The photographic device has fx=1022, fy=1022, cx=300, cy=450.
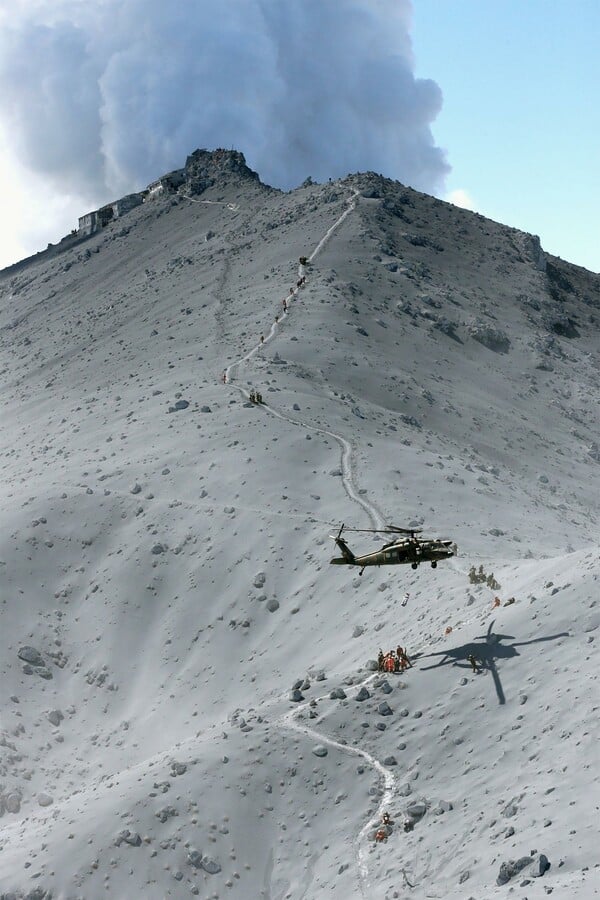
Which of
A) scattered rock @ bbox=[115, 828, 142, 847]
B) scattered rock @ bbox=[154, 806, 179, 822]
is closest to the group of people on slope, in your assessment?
Answer: scattered rock @ bbox=[154, 806, 179, 822]

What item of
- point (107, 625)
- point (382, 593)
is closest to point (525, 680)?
point (382, 593)

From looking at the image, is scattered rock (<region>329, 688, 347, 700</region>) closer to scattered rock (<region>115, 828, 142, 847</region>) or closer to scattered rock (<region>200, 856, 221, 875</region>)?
scattered rock (<region>200, 856, 221, 875</region>)

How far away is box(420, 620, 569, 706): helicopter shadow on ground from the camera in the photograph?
30.2m

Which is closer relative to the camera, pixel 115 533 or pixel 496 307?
pixel 115 533

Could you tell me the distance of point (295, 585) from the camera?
42.7m

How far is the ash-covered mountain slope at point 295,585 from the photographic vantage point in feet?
90.9

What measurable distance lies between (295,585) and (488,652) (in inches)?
513

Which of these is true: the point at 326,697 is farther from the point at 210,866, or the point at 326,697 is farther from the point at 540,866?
the point at 540,866

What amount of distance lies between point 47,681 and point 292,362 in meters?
29.6

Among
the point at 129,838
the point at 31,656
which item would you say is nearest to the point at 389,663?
the point at 129,838

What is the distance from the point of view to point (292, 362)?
67062mm

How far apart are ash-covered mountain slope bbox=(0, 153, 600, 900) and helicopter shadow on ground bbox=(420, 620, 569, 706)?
9 centimetres

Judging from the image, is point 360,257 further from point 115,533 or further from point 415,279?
point 115,533

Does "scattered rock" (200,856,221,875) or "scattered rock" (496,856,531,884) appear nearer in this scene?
"scattered rock" (496,856,531,884)
